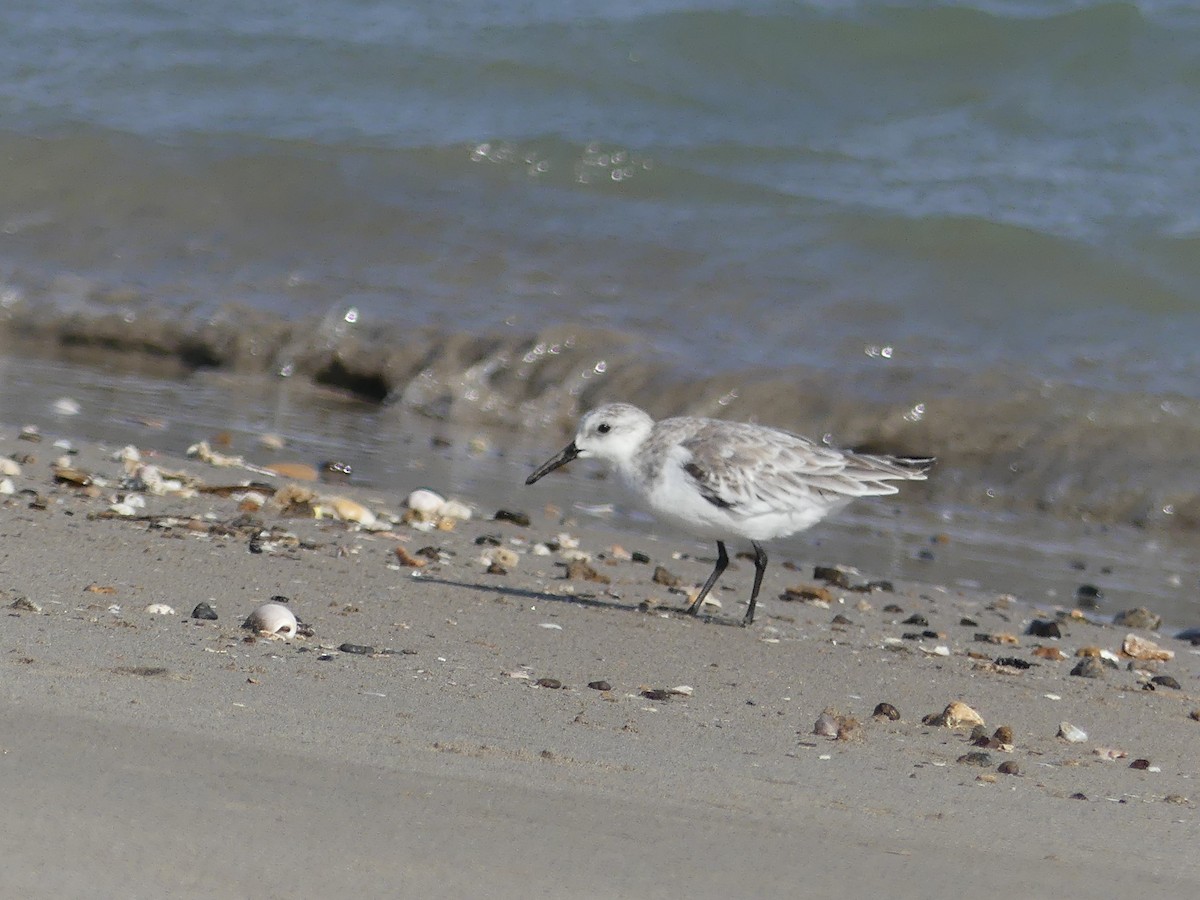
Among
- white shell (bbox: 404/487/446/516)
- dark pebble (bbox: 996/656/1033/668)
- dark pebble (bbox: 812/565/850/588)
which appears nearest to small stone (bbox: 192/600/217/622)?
white shell (bbox: 404/487/446/516)

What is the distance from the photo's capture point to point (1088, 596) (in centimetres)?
639

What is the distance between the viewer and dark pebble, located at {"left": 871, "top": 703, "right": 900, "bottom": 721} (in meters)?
3.74

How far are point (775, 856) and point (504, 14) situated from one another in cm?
1355

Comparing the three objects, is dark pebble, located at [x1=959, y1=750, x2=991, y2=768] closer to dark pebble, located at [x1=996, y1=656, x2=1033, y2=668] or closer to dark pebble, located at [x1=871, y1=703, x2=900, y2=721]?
dark pebble, located at [x1=871, y1=703, x2=900, y2=721]

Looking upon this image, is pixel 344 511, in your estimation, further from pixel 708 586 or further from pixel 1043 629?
pixel 1043 629

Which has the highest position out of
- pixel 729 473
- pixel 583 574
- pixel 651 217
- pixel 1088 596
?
pixel 651 217

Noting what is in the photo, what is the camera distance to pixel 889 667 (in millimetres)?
4352

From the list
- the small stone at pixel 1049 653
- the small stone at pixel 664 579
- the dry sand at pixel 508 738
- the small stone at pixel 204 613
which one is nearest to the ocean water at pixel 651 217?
the small stone at pixel 664 579

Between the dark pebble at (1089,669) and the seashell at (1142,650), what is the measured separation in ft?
1.20

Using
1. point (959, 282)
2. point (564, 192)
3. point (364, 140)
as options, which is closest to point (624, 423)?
point (959, 282)

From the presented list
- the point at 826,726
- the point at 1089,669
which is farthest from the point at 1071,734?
the point at 1089,669

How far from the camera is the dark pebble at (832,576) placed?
19.0 ft

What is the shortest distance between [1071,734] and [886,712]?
432mm

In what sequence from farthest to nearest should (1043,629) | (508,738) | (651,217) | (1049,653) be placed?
(651,217)
(1043,629)
(1049,653)
(508,738)
